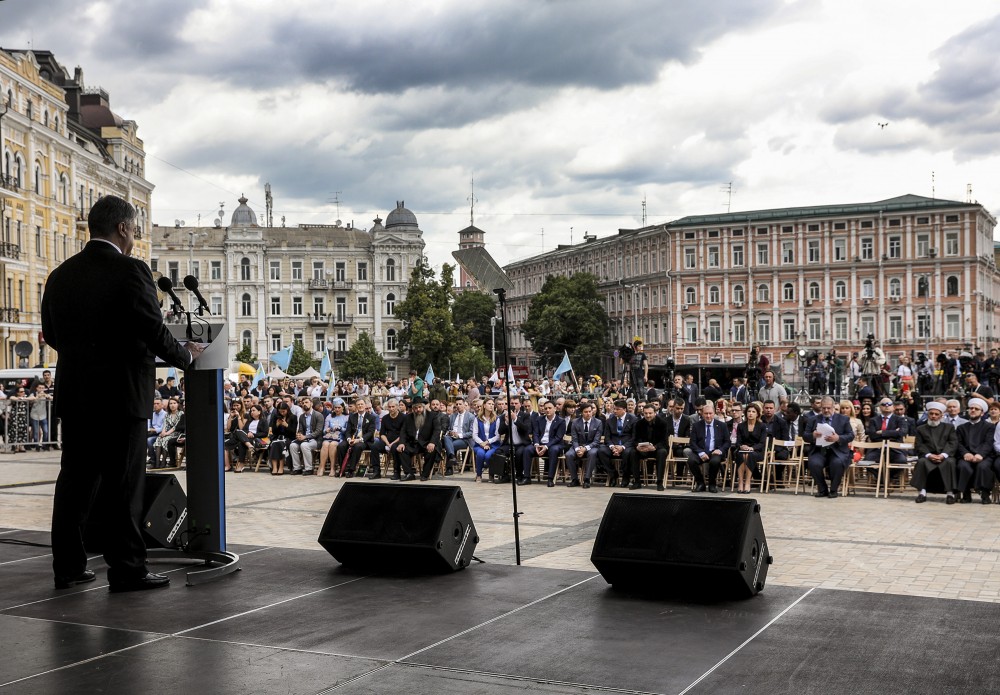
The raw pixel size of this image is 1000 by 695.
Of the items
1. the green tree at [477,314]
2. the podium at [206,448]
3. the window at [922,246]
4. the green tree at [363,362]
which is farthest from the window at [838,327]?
the podium at [206,448]

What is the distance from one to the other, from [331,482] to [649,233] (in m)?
85.3

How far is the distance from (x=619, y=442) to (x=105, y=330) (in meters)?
13.1

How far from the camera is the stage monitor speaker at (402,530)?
288 inches

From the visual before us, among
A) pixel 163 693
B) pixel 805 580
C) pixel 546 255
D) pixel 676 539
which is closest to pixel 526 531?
pixel 805 580

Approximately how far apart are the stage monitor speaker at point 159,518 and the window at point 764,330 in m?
91.0

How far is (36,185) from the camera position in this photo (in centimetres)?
5362

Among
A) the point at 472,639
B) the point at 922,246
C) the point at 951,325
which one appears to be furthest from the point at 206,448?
the point at 922,246

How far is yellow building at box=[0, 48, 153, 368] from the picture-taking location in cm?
4984

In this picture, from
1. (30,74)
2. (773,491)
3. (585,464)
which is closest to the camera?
(773,491)

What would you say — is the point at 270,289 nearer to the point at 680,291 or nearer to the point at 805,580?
the point at 680,291

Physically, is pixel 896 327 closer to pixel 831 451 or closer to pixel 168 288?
pixel 831 451

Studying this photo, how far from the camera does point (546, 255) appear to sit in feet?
410

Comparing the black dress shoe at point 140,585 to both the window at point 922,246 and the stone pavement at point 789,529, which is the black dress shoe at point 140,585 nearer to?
the stone pavement at point 789,529

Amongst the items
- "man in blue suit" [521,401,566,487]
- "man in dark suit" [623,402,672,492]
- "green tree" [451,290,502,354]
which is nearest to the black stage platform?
"man in dark suit" [623,402,672,492]
